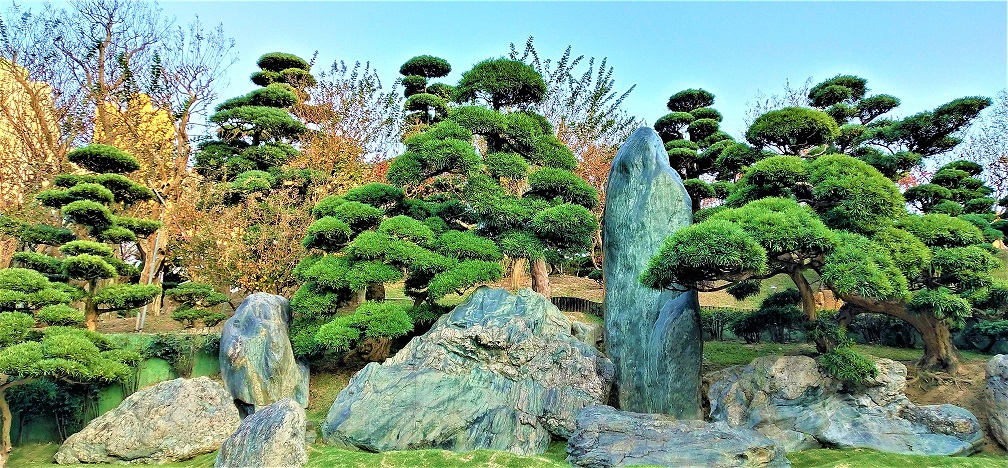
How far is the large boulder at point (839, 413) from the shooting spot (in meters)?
5.09

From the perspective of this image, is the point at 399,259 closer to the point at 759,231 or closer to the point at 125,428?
the point at 125,428

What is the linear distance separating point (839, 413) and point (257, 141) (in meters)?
14.0

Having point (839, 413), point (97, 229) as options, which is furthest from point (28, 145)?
point (839, 413)

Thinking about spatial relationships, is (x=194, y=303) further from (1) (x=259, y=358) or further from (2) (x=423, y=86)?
(2) (x=423, y=86)

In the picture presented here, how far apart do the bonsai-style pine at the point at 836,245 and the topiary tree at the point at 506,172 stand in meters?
2.55

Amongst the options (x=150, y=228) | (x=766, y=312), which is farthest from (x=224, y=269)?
(x=766, y=312)

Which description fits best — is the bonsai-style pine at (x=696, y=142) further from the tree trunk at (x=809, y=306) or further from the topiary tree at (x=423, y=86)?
the topiary tree at (x=423, y=86)

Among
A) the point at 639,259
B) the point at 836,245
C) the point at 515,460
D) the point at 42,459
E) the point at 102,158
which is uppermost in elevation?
the point at 102,158

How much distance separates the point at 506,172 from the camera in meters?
8.41

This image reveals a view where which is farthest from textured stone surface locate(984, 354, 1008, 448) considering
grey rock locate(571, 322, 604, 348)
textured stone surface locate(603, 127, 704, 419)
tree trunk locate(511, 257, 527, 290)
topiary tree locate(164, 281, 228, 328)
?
topiary tree locate(164, 281, 228, 328)

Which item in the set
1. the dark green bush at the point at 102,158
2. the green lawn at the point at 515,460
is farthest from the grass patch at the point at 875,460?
the dark green bush at the point at 102,158

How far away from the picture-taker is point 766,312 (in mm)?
7324

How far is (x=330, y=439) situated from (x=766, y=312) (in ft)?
20.1

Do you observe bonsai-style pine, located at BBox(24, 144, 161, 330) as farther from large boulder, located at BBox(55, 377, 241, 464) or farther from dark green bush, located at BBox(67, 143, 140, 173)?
large boulder, located at BBox(55, 377, 241, 464)
